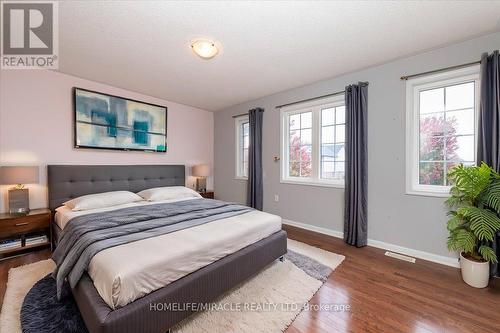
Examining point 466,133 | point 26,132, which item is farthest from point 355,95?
point 26,132

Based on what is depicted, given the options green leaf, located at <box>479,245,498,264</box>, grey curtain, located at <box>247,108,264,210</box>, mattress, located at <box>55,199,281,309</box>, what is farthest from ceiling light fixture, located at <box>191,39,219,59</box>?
green leaf, located at <box>479,245,498,264</box>

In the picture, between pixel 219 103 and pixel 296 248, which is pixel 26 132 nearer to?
pixel 219 103

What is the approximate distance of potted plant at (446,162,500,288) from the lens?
1877mm

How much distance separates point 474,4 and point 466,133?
1286mm

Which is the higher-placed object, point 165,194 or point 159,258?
point 165,194

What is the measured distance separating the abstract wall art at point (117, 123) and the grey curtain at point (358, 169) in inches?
132

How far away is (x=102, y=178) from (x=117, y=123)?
36.9 inches

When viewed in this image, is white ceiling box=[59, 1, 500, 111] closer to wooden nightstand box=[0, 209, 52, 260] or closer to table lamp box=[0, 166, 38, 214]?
table lamp box=[0, 166, 38, 214]

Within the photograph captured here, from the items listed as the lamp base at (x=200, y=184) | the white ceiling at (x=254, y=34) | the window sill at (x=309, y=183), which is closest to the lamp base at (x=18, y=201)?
the white ceiling at (x=254, y=34)

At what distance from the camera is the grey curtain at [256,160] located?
4141mm

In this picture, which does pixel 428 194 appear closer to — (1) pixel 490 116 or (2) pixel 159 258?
(1) pixel 490 116

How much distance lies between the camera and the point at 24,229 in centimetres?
250
